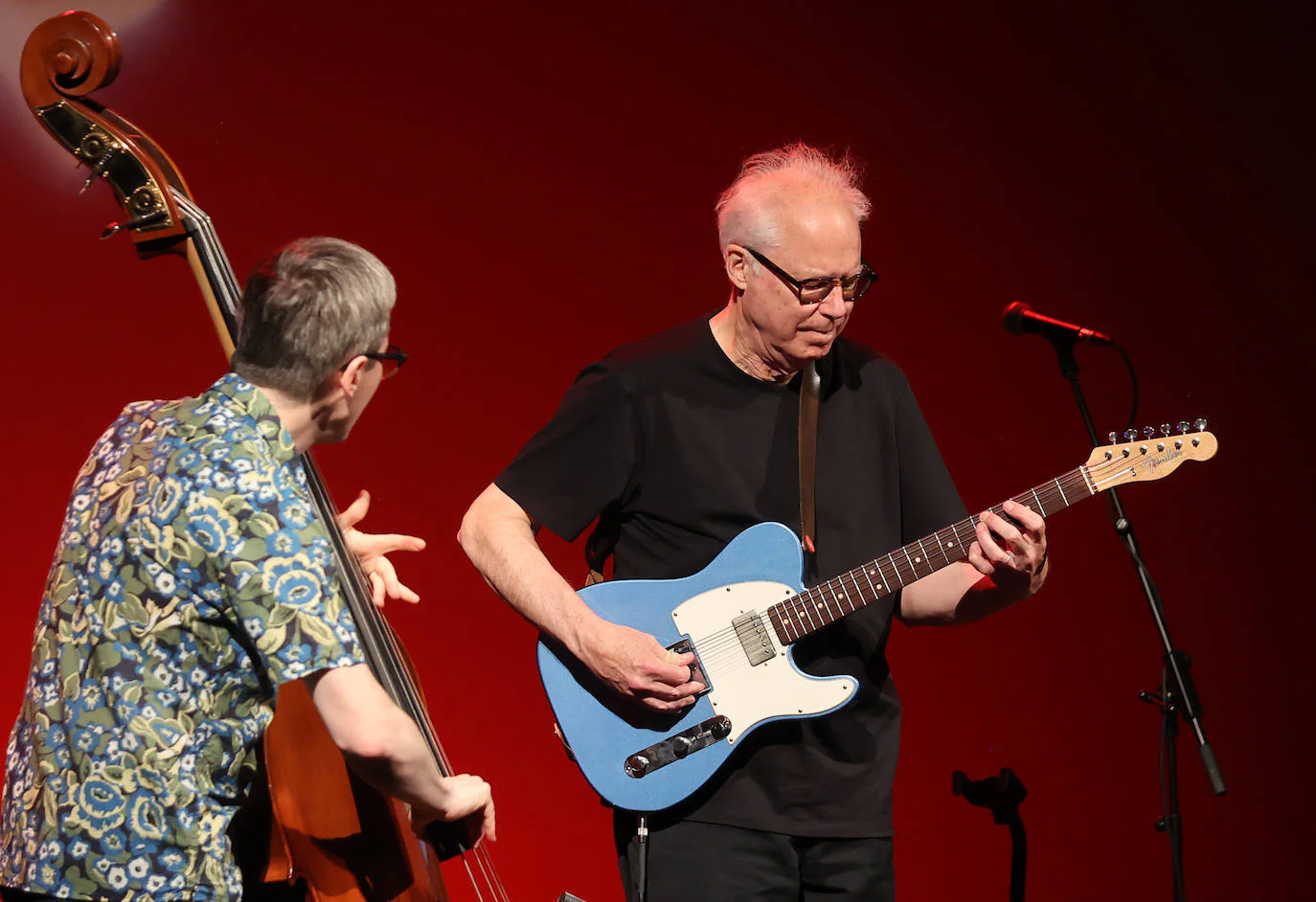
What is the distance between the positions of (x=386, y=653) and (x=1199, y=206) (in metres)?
3.35

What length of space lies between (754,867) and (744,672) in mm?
401

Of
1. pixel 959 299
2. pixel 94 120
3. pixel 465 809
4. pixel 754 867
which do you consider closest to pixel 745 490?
pixel 754 867

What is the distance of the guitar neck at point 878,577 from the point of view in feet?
8.80

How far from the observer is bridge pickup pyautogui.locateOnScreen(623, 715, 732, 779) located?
2646 millimetres

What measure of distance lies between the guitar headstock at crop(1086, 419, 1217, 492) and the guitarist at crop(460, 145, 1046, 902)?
0.22 metres

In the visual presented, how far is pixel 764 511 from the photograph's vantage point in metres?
2.78

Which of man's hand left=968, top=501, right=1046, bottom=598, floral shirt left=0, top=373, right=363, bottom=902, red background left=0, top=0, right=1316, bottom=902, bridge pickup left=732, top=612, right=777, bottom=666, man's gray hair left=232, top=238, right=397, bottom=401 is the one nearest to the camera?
floral shirt left=0, top=373, right=363, bottom=902

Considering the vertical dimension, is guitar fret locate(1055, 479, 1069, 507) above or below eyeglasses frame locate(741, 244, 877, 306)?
below

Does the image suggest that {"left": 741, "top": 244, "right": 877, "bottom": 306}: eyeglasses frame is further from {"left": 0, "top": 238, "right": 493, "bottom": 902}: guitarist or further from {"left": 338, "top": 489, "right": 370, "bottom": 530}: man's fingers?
{"left": 0, "top": 238, "right": 493, "bottom": 902}: guitarist

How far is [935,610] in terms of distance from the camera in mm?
2918

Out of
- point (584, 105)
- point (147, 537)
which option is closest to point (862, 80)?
point (584, 105)

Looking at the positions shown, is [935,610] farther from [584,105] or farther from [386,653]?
[584,105]

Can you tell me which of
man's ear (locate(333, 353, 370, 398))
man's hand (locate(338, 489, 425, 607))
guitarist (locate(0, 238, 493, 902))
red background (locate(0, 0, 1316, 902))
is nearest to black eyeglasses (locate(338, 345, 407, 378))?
man's ear (locate(333, 353, 370, 398))

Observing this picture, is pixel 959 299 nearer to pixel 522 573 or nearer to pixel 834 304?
pixel 834 304
